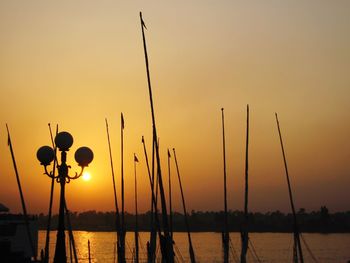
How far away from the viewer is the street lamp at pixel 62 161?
18016mm

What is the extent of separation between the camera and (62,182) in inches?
740

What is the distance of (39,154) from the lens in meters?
19.7

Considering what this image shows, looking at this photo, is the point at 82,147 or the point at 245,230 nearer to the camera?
the point at 82,147

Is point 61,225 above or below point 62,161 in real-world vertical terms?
below

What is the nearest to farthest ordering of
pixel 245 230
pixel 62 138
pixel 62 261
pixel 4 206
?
pixel 62 261 → pixel 62 138 → pixel 245 230 → pixel 4 206

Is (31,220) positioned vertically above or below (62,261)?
above

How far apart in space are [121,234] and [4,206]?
1541 cm

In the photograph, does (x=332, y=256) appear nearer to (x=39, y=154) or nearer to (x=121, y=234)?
(x=121, y=234)

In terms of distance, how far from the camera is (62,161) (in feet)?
62.7

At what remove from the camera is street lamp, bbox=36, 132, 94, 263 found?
18016mm

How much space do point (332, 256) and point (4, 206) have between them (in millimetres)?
136965

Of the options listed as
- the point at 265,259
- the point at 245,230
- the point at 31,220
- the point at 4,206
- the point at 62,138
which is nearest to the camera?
the point at 62,138

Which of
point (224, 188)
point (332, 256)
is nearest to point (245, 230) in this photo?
point (224, 188)

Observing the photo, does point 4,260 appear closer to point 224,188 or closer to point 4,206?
point 4,206
